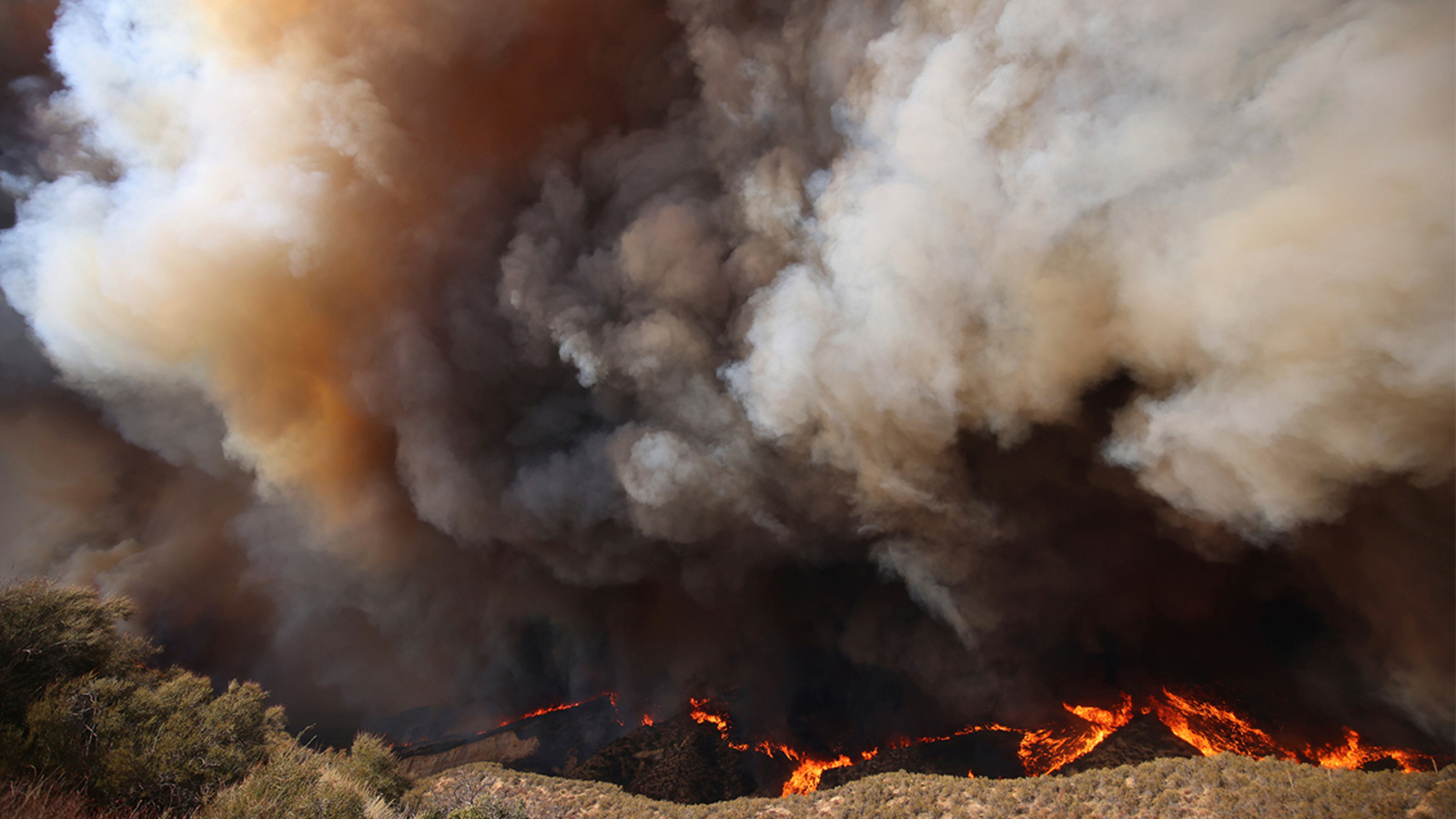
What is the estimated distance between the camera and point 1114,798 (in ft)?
31.3

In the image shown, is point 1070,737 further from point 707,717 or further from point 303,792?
point 303,792

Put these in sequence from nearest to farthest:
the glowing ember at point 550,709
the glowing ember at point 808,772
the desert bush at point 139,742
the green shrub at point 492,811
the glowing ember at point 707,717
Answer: the desert bush at point 139,742
the green shrub at point 492,811
the glowing ember at point 808,772
the glowing ember at point 707,717
the glowing ember at point 550,709

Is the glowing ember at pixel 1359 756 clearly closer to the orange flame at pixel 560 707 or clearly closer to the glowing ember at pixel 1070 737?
the glowing ember at pixel 1070 737

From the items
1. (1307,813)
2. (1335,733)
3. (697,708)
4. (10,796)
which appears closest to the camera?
(10,796)

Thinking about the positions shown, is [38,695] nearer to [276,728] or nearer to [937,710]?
[276,728]

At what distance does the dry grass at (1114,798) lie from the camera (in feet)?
26.4

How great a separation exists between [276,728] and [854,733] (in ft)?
78.1

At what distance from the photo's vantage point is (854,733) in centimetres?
2645

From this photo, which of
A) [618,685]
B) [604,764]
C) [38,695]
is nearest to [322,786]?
[38,695]

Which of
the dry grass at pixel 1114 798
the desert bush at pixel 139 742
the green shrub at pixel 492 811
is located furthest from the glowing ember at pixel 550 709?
the desert bush at pixel 139 742

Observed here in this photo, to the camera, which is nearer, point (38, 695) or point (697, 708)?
point (38, 695)

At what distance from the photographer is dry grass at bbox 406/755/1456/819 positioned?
8055 mm

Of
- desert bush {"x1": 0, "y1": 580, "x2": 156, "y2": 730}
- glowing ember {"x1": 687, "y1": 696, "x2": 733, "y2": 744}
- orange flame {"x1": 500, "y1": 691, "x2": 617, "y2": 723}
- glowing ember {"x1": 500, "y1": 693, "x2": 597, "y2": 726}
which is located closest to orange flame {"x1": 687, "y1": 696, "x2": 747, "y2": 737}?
glowing ember {"x1": 687, "y1": 696, "x2": 733, "y2": 744}

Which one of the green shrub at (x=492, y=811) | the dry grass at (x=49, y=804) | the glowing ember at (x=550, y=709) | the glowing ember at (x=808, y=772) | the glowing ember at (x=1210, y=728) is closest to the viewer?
the dry grass at (x=49, y=804)
